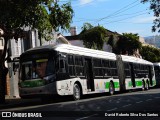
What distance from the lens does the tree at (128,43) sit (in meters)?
68.9

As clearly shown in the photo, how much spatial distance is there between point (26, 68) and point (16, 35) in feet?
6.43

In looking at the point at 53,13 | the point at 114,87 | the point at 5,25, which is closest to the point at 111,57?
the point at 114,87

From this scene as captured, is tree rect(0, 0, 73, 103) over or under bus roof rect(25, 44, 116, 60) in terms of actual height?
over

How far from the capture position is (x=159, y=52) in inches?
3671

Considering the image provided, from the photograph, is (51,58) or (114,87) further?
(114,87)

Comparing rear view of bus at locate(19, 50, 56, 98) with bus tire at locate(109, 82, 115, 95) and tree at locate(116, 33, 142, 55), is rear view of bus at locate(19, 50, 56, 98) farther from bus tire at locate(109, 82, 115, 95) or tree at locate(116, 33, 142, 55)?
tree at locate(116, 33, 142, 55)

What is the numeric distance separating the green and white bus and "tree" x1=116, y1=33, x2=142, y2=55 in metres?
38.0

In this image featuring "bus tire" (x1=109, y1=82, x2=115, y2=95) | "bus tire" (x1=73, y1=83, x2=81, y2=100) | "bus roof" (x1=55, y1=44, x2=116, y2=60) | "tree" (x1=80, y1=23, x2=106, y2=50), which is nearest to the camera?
"bus roof" (x1=55, y1=44, x2=116, y2=60)

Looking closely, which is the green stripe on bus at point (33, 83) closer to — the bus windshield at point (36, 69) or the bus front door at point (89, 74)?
the bus windshield at point (36, 69)

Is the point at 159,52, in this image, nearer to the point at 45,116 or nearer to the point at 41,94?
the point at 41,94

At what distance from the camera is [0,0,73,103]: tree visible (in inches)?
830

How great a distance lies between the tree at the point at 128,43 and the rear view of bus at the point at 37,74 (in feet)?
153

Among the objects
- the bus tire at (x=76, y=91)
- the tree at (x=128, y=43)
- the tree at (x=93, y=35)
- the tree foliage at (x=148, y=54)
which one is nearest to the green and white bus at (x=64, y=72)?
the bus tire at (x=76, y=91)

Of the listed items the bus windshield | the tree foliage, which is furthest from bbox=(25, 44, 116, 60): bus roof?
the tree foliage
